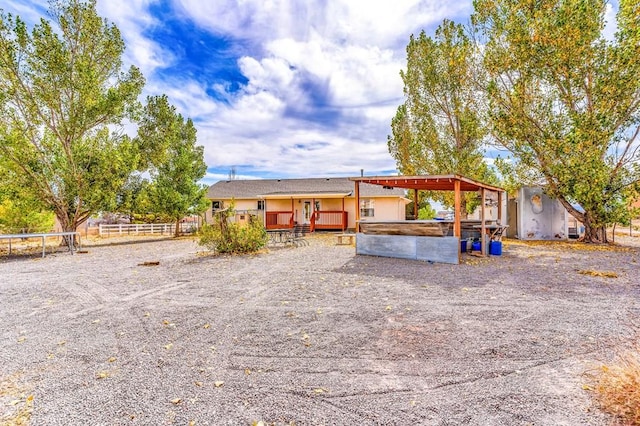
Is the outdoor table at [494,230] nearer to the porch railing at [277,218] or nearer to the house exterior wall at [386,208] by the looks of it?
the house exterior wall at [386,208]

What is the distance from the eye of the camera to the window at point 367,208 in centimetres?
2341

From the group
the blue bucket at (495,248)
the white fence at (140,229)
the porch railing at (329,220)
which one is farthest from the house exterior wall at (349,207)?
the blue bucket at (495,248)

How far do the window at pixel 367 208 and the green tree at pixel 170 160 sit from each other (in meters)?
10.8

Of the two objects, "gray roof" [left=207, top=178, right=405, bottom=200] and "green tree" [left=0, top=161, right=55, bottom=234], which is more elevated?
"gray roof" [left=207, top=178, right=405, bottom=200]

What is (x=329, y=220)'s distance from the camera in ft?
76.4

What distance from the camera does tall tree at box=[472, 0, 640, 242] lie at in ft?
42.5

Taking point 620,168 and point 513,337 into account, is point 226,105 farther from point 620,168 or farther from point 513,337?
point 620,168

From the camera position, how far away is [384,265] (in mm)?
9578

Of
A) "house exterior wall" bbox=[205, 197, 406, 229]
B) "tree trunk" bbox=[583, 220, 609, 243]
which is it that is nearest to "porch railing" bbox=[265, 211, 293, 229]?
"house exterior wall" bbox=[205, 197, 406, 229]

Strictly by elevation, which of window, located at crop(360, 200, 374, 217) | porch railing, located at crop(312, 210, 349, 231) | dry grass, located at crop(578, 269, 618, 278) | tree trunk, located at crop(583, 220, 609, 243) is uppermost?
window, located at crop(360, 200, 374, 217)

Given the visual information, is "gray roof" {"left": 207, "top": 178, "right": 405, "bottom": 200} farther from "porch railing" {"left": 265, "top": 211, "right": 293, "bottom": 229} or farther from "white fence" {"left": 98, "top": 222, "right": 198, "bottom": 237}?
"white fence" {"left": 98, "top": 222, "right": 198, "bottom": 237}

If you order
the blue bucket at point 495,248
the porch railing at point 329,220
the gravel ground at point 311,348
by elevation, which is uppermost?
the porch railing at point 329,220

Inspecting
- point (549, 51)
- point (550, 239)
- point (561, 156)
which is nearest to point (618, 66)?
point (549, 51)

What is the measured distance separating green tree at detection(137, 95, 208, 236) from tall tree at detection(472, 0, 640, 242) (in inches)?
690
